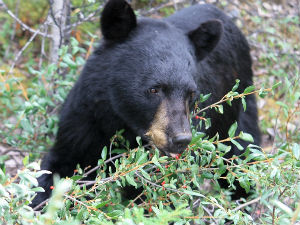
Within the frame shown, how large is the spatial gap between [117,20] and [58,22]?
128 centimetres

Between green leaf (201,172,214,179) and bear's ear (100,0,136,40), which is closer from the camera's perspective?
green leaf (201,172,214,179)

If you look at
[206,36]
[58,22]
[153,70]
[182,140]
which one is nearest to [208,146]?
[182,140]

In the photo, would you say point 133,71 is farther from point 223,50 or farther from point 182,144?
point 223,50

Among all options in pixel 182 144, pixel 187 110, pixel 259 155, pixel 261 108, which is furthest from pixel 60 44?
pixel 261 108

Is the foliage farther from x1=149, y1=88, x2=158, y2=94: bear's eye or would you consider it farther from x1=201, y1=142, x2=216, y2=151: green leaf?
x1=149, y1=88, x2=158, y2=94: bear's eye

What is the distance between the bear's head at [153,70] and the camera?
9.31ft

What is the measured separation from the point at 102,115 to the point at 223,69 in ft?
4.46

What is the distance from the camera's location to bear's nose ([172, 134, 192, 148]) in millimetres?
2581

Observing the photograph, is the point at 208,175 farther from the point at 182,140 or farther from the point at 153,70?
the point at 153,70

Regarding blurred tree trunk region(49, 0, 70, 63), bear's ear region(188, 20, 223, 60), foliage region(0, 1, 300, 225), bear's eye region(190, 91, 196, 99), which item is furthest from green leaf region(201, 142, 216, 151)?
blurred tree trunk region(49, 0, 70, 63)

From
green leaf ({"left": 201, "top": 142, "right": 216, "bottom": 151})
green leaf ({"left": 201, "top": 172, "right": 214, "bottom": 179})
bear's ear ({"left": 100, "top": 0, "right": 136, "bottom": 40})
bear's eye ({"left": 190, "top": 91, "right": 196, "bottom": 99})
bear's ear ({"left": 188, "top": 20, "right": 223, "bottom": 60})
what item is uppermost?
bear's ear ({"left": 100, "top": 0, "right": 136, "bottom": 40})

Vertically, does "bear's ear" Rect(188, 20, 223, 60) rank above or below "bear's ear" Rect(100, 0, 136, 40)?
below

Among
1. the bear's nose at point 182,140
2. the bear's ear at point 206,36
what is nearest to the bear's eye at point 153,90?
the bear's nose at point 182,140

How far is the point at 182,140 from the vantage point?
2.58 m
